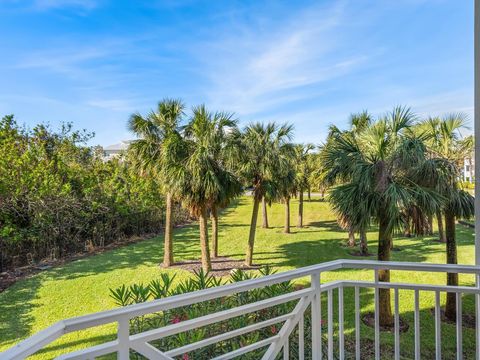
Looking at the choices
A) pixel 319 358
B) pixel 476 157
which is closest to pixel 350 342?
pixel 319 358

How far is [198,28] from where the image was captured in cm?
651

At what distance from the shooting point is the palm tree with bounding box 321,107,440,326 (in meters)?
4.31

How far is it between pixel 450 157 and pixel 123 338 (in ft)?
17.4

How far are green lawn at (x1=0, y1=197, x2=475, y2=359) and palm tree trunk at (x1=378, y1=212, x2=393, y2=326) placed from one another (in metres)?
0.39

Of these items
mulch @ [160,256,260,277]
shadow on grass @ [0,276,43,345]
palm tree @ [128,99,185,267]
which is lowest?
shadow on grass @ [0,276,43,345]

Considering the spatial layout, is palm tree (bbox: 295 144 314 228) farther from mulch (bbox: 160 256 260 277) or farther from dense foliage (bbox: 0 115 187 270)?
dense foliage (bbox: 0 115 187 270)

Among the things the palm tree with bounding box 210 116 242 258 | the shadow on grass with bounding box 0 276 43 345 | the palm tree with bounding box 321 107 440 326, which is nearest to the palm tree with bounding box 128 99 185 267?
the palm tree with bounding box 210 116 242 258

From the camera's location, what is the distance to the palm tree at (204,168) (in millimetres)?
6730

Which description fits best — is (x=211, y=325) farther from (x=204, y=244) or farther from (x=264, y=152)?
(x=264, y=152)

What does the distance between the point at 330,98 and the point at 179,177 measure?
5.56 m

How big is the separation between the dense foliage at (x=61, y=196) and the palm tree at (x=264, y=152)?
294 cm

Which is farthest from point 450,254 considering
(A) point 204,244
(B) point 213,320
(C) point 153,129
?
(C) point 153,129

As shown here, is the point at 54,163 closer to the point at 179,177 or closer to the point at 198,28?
the point at 179,177

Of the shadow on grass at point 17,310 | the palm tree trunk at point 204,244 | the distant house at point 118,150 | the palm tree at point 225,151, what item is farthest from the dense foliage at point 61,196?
the palm tree at point 225,151
